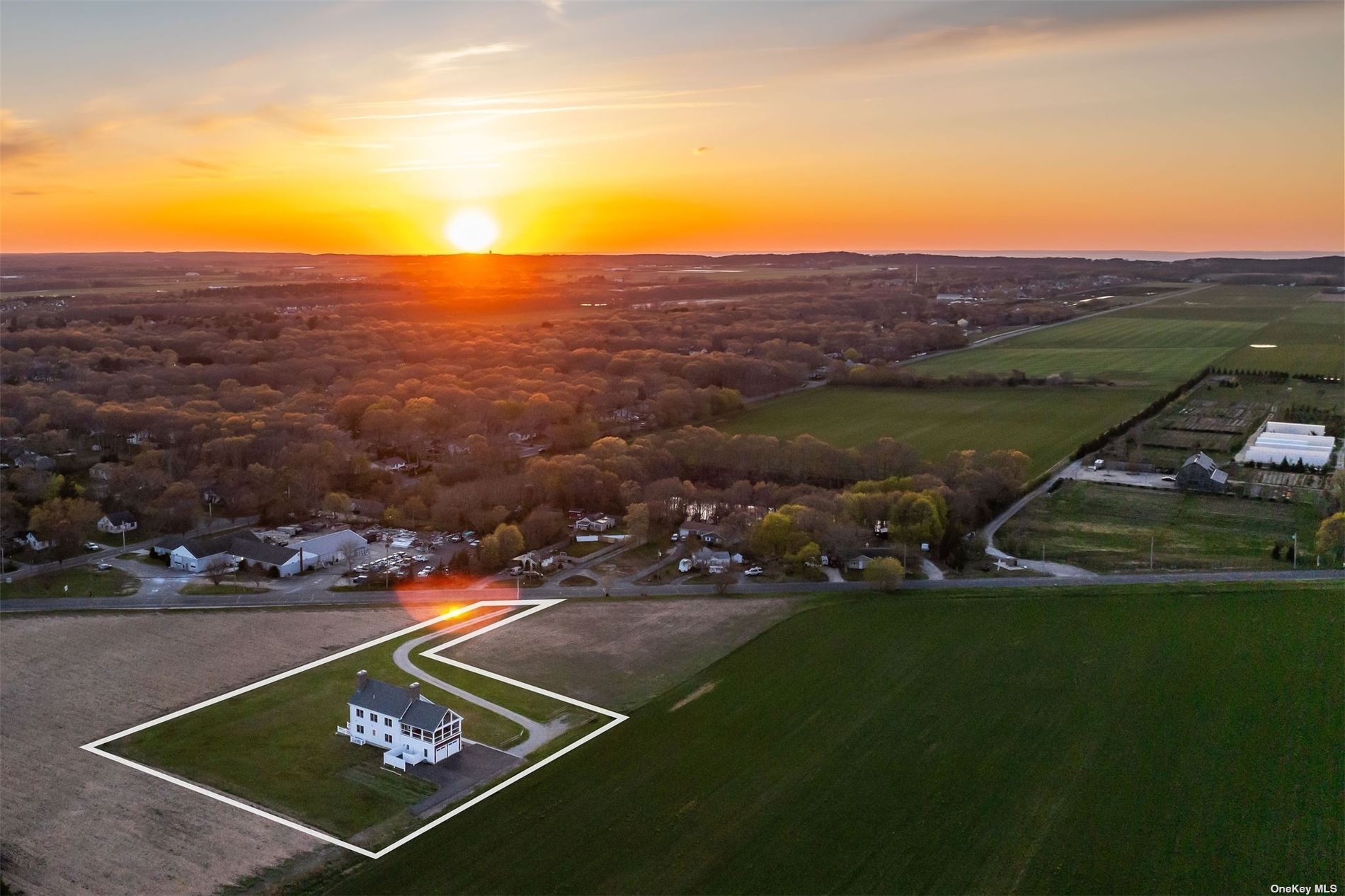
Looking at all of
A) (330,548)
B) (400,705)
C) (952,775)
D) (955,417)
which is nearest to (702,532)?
(330,548)

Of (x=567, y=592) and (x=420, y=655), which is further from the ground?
(x=567, y=592)

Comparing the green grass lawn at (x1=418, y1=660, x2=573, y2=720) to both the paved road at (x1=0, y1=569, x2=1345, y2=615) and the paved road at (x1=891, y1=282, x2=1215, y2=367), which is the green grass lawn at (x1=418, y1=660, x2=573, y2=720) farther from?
the paved road at (x1=891, y1=282, x2=1215, y2=367)

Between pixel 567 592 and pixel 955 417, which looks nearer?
pixel 567 592

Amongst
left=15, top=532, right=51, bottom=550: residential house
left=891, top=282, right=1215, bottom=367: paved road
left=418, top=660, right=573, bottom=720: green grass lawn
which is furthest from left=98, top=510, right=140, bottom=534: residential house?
left=891, top=282, right=1215, bottom=367: paved road

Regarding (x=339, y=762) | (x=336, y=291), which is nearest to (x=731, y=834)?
(x=339, y=762)

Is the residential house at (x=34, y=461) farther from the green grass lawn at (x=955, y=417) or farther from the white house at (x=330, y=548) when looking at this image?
the green grass lawn at (x=955, y=417)

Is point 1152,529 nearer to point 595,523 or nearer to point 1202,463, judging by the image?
point 1202,463
